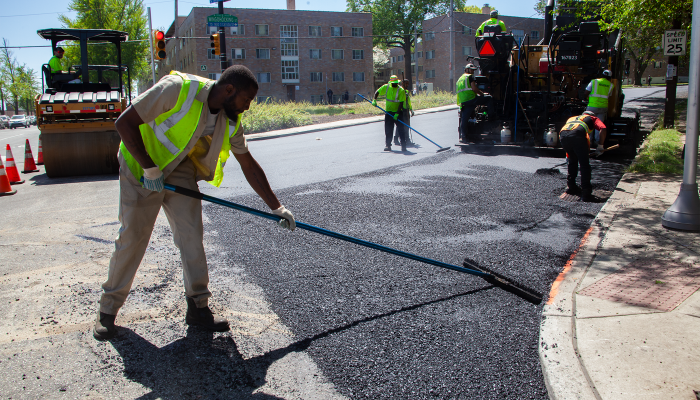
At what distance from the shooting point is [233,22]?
16172 mm

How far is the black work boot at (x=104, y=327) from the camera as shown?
3.14 metres

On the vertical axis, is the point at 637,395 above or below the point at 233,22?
below

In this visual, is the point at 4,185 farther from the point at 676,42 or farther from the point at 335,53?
the point at 335,53

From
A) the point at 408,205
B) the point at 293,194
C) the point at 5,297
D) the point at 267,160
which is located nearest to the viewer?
the point at 5,297

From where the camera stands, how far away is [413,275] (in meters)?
4.21

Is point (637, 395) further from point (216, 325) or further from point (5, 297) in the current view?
point (5, 297)

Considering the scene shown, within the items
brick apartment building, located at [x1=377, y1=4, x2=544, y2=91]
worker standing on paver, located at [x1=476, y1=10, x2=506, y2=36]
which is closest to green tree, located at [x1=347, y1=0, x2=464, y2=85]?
brick apartment building, located at [x1=377, y1=4, x2=544, y2=91]

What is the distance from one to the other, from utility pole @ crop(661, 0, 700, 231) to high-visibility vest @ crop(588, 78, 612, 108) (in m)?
4.29

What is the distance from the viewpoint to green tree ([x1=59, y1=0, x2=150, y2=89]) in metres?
42.7

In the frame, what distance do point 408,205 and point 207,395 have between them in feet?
14.7

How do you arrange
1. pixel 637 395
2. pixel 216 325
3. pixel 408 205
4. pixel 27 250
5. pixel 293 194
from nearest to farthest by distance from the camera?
1. pixel 637 395
2. pixel 216 325
3. pixel 27 250
4. pixel 408 205
5. pixel 293 194

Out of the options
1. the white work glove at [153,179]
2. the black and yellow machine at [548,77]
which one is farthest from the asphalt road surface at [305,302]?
the black and yellow machine at [548,77]

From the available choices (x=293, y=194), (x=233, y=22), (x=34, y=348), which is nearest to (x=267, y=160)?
(x=293, y=194)

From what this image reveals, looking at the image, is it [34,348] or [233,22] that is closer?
[34,348]
